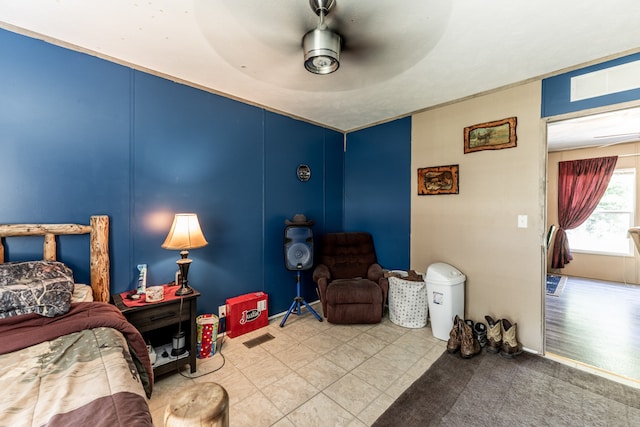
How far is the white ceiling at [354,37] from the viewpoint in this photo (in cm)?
161

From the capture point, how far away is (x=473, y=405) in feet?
5.98

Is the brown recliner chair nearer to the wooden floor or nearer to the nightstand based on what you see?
the nightstand

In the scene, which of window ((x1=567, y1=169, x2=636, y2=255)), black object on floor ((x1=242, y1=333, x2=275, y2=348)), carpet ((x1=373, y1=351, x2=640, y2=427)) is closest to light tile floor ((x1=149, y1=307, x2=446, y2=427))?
black object on floor ((x1=242, y1=333, x2=275, y2=348))

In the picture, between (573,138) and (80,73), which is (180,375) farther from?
(573,138)

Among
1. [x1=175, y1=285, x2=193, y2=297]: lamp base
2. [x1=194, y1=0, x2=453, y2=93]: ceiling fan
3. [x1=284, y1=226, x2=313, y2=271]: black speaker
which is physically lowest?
[x1=175, y1=285, x2=193, y2=297]: lamp base

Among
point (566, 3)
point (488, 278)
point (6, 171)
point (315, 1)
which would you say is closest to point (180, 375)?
point (6, 171)

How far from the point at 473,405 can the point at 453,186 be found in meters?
2.05

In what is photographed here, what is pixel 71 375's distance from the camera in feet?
3.43

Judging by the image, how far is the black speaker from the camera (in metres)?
3.08

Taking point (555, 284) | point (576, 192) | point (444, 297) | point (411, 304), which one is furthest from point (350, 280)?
point (576, 192)

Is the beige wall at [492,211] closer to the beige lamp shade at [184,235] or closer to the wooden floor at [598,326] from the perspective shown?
the wooden floor at [598,326]

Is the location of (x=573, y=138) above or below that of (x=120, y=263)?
above

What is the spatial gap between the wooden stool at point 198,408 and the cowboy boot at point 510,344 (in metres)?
2.78

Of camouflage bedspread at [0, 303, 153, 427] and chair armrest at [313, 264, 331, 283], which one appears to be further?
chair armrest at [313, 264, 331, 283]
